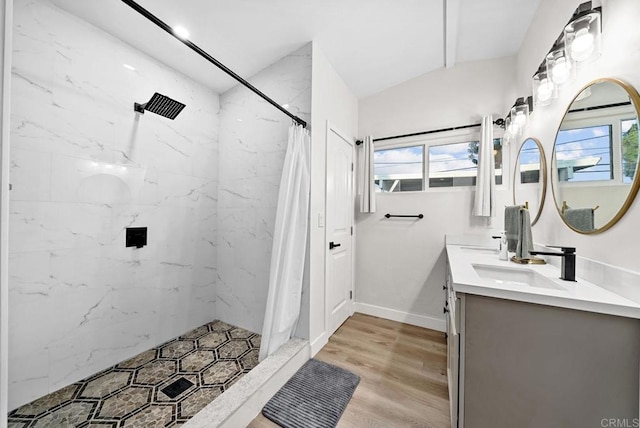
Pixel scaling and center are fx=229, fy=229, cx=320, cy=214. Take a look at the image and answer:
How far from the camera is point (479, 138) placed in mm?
2230

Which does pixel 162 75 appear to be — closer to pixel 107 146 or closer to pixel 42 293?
pixel 107 146

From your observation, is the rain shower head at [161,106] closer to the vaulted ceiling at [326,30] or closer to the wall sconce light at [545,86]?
the vaulted ceiling at [326,30]

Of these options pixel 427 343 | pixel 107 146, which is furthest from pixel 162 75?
pixel 427 343

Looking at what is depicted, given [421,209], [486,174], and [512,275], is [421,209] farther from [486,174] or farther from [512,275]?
[512,275]

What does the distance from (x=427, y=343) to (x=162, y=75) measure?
3.41 metres

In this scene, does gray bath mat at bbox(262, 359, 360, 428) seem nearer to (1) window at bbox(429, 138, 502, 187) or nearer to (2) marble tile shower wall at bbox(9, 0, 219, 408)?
(2) marble tile shower wall at bbox(9, 0, 219, 408)

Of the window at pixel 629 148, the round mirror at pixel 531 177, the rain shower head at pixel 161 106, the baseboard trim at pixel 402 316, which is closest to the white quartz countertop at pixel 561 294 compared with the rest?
the window at pixel 629 148

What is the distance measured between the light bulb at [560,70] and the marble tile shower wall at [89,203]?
2.70m

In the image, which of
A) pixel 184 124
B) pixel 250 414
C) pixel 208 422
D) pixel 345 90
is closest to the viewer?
pixel 208 422

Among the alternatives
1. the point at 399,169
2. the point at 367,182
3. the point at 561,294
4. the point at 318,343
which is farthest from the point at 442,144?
the point at 318,343

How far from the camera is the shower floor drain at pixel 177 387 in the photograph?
1.45m

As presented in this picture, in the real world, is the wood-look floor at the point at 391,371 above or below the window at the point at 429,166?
below

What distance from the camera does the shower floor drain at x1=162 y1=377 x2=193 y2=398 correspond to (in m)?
1.45

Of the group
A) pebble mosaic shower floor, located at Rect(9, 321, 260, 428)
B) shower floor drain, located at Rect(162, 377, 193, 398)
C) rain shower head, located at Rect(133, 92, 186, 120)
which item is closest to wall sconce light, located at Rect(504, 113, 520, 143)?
rain shower head, located at Rect(133, 92, 186, 120)
